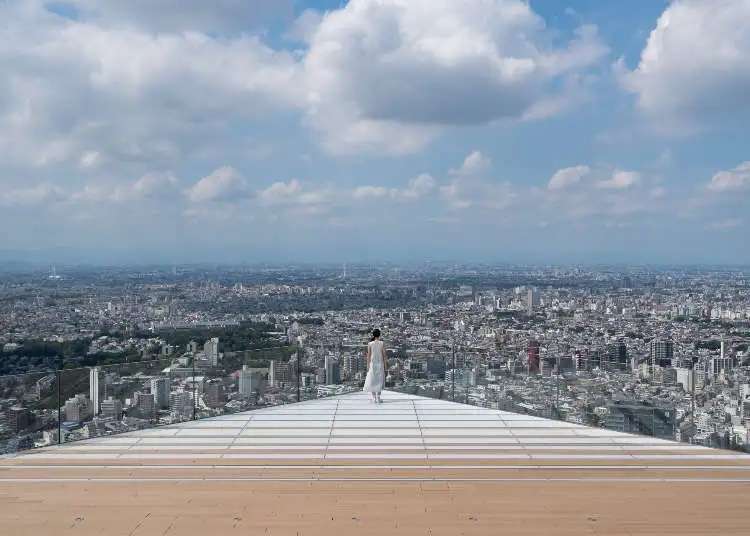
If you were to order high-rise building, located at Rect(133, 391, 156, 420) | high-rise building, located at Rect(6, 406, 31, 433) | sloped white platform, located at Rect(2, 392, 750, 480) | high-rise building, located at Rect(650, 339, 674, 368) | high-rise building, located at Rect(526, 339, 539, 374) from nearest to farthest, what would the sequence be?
sloped white platform, located at Rect(2, 392, 750, 480)
high-rise building, located at Rect(6, 406, 31, 433)
high-rise building, located at Rect(133, 391, 156, 420)
high-rise building, located at Rect(650, 339, 674, 368)
high-rise building, located at Rect(526, 339, 539, 374)

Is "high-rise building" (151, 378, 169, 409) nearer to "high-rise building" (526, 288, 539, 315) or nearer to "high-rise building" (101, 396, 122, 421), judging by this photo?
"high-rise building" (101, 396, 122, 421)

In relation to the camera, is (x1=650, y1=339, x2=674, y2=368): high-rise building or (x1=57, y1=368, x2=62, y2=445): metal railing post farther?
(x1=650, y1=339, x2=674, y2=368): high-rise building

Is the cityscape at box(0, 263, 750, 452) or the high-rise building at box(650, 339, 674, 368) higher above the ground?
the high-rise building at box(650, 339, 674, 368)

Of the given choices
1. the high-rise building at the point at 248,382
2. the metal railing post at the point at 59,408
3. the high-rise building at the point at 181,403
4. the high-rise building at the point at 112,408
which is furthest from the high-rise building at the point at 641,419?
the metal railing post at the point at 59,408

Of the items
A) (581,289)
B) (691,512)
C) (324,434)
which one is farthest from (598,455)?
(581,289)

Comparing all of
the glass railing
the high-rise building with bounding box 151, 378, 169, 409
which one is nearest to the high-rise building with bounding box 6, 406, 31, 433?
the glass railing

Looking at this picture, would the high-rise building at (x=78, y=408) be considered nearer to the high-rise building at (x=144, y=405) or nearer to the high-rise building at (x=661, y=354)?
the high-rise building at (x=144, y=405)

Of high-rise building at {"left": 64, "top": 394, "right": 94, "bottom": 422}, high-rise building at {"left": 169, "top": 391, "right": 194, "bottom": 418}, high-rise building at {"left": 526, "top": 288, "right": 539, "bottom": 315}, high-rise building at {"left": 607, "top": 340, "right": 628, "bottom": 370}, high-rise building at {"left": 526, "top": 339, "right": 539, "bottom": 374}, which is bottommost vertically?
high-rise building at {"left": 526, "top": 288, "right": 539, "bottom": 315}
